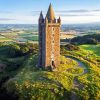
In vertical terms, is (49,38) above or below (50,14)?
below

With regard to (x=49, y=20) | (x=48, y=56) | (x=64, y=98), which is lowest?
(x=64, y=98)

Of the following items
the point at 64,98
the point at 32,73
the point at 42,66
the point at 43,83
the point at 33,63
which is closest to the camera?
the point at 64,98

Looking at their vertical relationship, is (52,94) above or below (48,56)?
below

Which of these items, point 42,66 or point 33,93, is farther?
point 42,66

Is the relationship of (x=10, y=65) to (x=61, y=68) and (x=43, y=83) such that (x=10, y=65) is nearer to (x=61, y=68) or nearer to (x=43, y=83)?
(x=61, y=68)

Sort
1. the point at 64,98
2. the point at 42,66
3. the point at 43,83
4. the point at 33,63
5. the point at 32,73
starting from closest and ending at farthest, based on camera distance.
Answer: the point at 64,98, the point at 43,83, the point at 32,73, the point at 42,66, the point at 33,63

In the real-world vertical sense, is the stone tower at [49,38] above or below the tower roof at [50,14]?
below

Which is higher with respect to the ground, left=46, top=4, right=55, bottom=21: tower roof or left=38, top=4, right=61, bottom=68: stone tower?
left=46, top=4, right=55, bottom=21: tower roof

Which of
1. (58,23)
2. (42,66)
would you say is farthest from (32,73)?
(58,23)
